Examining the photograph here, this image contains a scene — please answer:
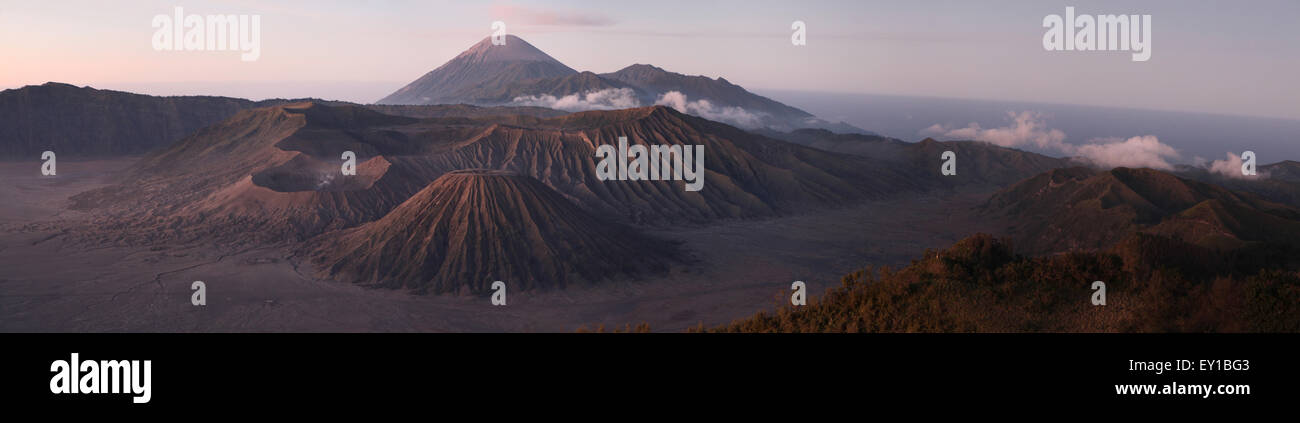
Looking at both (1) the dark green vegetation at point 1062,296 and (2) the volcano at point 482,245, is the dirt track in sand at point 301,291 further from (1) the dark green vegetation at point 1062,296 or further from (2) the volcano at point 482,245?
(1) the dark green vegetation at point 1062,296

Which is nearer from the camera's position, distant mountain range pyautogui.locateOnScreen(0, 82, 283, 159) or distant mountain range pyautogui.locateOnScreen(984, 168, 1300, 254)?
distant mountain range pyautogui.locateOnScreen(984, 168, 1300, 254)

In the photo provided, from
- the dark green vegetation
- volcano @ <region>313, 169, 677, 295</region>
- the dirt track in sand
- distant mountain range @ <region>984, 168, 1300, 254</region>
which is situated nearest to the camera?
the dark green vegetation

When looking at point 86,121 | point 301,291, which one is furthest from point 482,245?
point 86,121

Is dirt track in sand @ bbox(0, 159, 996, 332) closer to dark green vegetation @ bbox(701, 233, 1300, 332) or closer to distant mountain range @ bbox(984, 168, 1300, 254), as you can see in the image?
distant mountain range @ bbox(984, 168, 1300, 254)

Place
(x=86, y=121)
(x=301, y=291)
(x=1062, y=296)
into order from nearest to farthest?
(x=1062, y=296) → (x=301, y=291) → (x=86, y=121)

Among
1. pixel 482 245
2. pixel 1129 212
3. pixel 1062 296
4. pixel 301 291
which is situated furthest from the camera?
pixel 1129 212

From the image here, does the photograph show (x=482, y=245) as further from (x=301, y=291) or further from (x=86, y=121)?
(x=86, y=121)

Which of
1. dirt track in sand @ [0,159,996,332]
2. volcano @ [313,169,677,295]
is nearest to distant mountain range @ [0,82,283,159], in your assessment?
A: dirt track in sand @ [0,159,996,332]

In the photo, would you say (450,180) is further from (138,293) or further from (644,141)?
(644,141)
